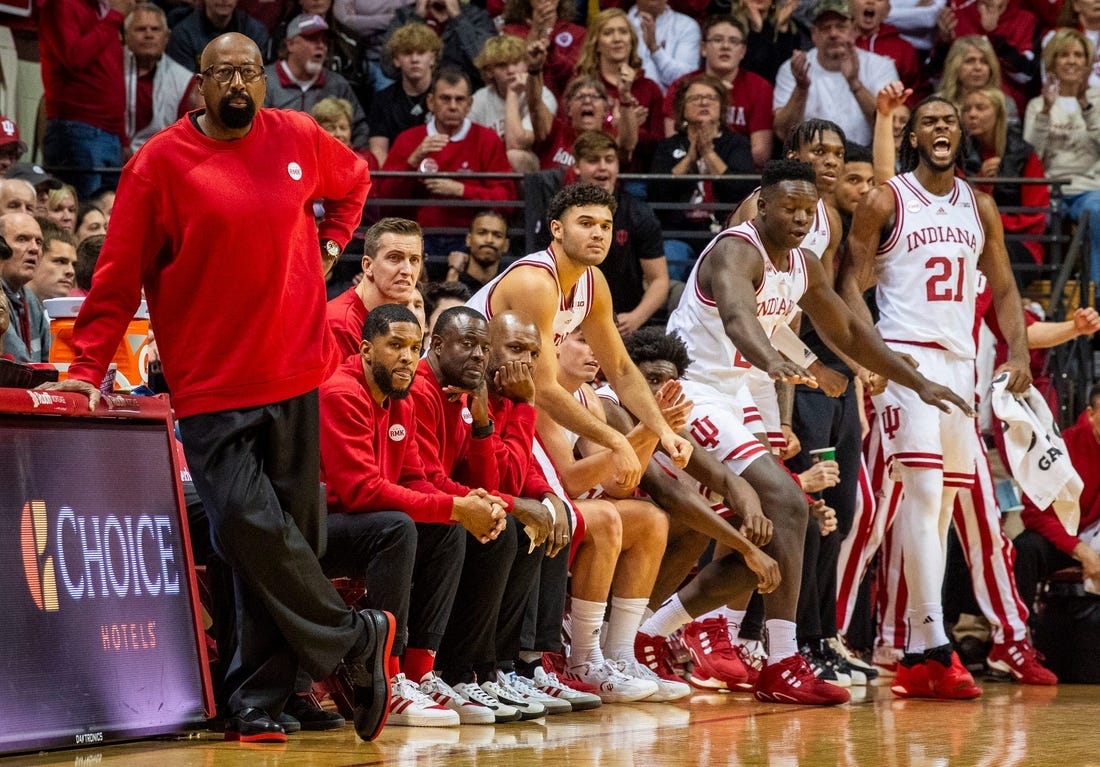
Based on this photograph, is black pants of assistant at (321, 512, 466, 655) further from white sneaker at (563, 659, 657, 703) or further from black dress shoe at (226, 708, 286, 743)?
white sneaker at (563, 659, 657, 703)

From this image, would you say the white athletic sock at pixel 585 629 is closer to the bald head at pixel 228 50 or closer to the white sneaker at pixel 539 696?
the white sneaker at pixel 539 696

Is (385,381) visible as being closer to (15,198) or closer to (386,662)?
(386,662)

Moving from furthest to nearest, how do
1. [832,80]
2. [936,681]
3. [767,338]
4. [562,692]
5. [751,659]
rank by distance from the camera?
1. [832,80]
2. [751,659]
3. [936,681]
4. [767,338]
5. [562,692]

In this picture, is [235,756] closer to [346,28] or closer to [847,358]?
[847,358]

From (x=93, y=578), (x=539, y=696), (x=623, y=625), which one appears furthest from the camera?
(x=623, y=625)

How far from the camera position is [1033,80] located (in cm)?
1201

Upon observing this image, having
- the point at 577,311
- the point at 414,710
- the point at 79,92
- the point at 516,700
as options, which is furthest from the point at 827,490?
the point at 79,92

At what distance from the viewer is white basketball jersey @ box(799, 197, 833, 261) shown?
7.48m

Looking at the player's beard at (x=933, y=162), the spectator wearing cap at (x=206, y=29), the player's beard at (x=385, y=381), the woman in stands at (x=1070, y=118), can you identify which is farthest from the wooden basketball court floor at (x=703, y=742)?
the spectator wearing cap at (x=206, y=29)

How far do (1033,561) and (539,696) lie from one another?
3637 millimetres

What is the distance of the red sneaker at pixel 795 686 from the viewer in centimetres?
659

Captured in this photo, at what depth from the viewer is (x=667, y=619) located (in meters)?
7.29

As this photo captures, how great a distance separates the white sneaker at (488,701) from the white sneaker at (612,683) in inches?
36.0

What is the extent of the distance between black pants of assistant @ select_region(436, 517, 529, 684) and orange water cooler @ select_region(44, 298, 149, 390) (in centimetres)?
140
